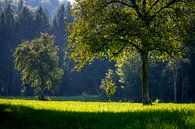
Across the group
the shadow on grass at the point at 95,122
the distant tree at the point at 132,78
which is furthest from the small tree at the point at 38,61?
the shadow on grass at the point at 95,122

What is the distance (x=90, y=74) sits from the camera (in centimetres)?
17562

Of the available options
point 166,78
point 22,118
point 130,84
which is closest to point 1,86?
point 130,84

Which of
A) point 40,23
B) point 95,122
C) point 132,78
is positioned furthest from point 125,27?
point 40,23

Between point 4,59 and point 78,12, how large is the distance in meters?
134

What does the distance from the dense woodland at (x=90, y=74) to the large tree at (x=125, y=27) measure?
70.3 metres

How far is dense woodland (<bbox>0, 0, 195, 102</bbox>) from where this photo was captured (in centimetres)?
12569

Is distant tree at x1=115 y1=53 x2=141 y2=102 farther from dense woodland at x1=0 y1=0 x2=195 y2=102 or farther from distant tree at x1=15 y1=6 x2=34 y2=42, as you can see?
distant tree at x1=15 y1=6 x2=34 y2=42

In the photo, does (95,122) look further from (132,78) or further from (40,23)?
(40,23)

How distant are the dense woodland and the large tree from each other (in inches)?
2769

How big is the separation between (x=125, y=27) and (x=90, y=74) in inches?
5704

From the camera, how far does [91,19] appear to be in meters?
32.2

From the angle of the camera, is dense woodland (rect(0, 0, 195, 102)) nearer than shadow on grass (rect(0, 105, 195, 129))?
No

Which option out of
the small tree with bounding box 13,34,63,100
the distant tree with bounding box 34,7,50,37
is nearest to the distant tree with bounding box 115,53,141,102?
the small tree with bounding box 13,34,63,100

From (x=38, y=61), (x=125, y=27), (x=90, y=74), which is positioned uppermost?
(x=90, y=74)
